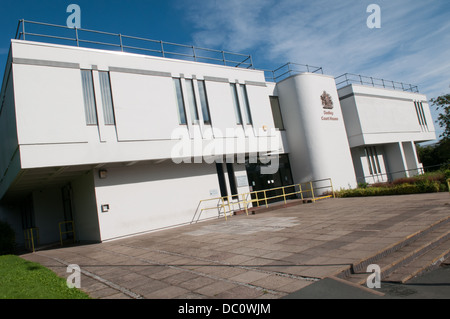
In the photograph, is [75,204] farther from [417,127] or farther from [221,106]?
[417,127]

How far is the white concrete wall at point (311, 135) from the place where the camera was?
18.2 meters

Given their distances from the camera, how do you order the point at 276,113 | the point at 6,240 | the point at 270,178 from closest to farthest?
the point at 6,240, the point at 270,178, the point at 276,113

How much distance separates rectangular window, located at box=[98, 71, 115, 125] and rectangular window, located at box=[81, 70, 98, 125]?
0.36 meters

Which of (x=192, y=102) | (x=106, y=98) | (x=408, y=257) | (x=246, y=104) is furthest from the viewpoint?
(x=246, y=104)

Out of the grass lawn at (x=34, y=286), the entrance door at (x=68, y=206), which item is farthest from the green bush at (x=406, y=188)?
the grass lawn at (x=34, y=286)

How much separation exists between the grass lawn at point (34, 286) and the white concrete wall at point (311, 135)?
14.5 m

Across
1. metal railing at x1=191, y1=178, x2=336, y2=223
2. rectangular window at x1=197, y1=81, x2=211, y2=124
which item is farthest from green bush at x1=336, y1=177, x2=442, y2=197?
rectangular window at x1=197, y1=81, x2=211, y2=124

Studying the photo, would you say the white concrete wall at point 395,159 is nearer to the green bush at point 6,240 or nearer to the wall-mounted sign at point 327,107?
the wall-mounted sign at point 327,107

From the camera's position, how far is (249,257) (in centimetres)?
646

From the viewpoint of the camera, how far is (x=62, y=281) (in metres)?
5.89

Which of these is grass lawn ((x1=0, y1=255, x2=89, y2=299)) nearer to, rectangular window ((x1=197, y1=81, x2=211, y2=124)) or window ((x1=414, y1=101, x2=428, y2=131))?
rectangular window ((x1=197, y1=81, x2=211, y2=124))

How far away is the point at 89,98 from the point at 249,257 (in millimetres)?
8757

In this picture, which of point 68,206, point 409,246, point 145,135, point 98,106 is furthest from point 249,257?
point 68,206

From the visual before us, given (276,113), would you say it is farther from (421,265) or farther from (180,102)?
(421,265)
